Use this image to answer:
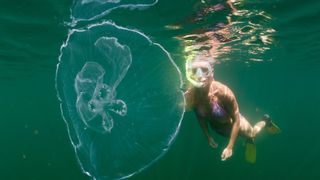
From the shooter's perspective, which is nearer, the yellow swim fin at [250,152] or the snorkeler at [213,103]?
the snorkeler at [213,103]

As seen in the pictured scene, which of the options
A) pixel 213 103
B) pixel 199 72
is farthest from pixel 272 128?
pixel 199 72

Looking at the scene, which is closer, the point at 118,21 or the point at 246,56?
the point at 118,21

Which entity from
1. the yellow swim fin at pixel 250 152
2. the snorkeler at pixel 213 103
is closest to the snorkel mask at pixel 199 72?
the snorkeler at pixel 213 103

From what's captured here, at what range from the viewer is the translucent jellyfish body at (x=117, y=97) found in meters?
4.68

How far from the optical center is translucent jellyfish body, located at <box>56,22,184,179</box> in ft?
15.3

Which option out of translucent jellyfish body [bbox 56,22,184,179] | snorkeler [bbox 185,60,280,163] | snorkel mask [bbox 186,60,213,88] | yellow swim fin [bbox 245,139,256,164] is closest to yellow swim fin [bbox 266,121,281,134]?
yellow swim fin [bbox 245,139,256,164]

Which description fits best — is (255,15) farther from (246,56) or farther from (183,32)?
(246,56)

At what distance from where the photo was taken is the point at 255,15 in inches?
461

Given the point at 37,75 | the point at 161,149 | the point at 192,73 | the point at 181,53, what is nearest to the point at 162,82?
the point at 161,149

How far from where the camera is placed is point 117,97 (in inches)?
197

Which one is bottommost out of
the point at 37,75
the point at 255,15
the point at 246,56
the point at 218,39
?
the point at 37,75

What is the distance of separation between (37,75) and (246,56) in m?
16.5

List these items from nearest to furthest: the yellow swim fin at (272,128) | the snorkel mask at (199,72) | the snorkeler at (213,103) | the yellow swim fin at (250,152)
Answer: the snorkel mask at (199,72) < the snorkeler at (213,103) < the yellow swim fin at (250,152) < the yellow swim fin at (272,128)

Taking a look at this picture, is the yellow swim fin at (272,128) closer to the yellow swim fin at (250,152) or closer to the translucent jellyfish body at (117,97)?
the yellow swim fin at (250,152)
